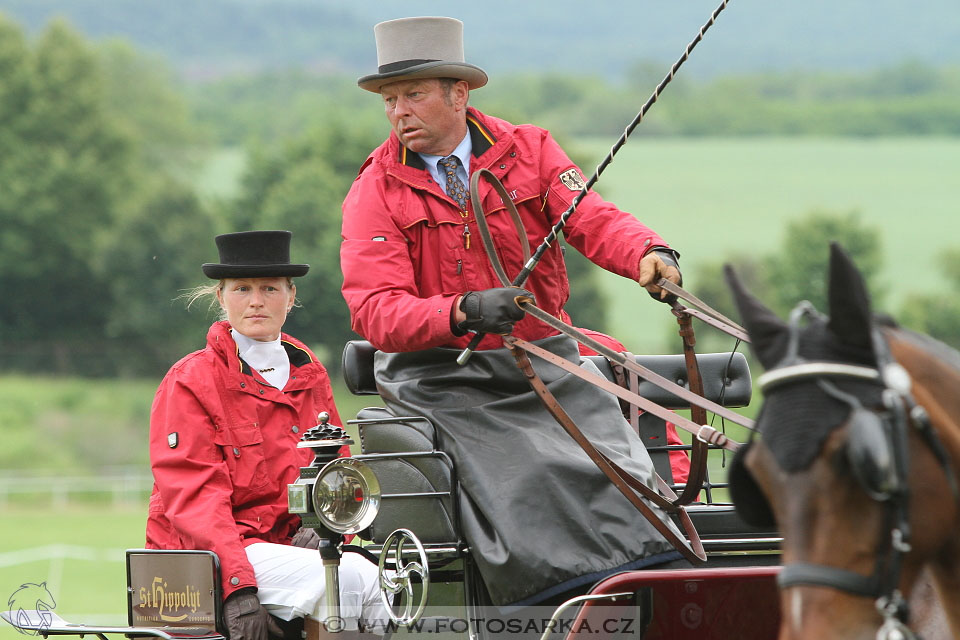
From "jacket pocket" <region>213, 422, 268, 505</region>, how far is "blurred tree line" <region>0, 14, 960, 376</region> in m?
27.7

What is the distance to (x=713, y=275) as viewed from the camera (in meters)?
40.5

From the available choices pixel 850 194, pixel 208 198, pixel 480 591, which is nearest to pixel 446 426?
pixel 480 591

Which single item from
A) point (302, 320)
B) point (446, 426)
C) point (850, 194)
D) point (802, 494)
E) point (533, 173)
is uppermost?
point (850, 194)

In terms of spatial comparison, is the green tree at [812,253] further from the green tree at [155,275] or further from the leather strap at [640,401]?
the leather strap at [640,401]

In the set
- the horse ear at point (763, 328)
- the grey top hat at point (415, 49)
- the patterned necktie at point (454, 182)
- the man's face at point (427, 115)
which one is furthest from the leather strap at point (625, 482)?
the horse ear at point (763, 328)

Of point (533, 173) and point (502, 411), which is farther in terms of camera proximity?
point (533, 173)

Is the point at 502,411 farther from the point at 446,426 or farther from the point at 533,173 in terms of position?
the point at 533,173

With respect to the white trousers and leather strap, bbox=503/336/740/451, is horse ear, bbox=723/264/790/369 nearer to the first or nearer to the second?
leather strap, bbox=503/336/740/451

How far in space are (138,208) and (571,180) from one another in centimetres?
4627

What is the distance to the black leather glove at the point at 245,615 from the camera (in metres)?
3.70

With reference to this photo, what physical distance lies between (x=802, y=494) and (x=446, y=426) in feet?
5.84

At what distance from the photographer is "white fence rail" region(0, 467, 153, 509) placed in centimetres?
2503

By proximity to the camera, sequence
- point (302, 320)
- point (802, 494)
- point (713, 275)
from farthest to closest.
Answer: point (713, 275)
point (302, 320)
point (802, 494)

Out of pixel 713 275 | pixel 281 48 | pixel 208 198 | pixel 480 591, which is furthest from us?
pixel 281 48
